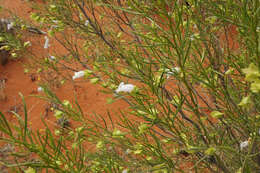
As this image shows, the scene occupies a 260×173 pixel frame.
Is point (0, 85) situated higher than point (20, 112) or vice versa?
point (0, 85)

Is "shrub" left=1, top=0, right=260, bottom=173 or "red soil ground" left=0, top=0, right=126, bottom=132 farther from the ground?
"shrub" left=1, top=0, right=260, bottom=173

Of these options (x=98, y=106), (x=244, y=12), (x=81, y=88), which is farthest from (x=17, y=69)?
(x=244, y=12)

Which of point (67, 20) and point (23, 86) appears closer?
point (67, 20)

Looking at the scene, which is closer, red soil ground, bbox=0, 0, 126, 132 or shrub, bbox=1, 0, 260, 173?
shrub, bbox=1, 0, 260, 173

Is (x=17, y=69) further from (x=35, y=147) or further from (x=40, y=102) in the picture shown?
(x=35, y=147)

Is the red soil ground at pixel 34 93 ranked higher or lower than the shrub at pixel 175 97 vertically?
lower

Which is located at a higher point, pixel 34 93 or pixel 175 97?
pixel 175 97

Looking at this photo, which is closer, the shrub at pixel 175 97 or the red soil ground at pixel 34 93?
the shrub at pixel 175 97

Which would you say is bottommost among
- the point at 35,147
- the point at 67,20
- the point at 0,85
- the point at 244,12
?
the point at 0,85

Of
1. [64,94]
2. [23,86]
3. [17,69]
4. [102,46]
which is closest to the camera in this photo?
[102,46]

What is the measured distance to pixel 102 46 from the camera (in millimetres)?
2598

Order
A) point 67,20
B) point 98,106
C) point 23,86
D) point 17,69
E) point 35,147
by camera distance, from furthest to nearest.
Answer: point 17,69 → point 23,86 → point 98,106 → point 67,20 → point 35,147

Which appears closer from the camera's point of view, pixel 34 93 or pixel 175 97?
pixel 175 97

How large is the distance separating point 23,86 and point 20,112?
0.87 meters
